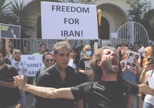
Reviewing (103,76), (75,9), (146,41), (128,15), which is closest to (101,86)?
(103,76)

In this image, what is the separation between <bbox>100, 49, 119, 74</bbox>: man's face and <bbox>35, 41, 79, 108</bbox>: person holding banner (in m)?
0.97

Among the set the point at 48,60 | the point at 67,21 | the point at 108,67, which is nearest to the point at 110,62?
the point at 108,67

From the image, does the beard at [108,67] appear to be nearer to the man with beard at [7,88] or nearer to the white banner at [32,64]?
the man with beard at [7,88]

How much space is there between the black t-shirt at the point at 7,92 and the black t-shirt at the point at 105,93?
1.91 m

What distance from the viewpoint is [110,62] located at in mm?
2820

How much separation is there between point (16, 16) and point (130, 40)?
5.16m

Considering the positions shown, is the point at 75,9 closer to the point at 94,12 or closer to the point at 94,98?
the point at 94,12

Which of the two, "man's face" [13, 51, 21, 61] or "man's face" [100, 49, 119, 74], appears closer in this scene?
"man's face" [100, 49, 119, 74]

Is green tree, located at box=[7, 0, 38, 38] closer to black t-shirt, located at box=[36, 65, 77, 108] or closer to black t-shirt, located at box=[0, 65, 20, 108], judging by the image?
black t-shirt, located at box=[0, 65, 20, 108]

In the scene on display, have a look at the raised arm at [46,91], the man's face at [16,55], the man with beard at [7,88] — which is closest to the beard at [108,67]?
the raised arm at [46,91]

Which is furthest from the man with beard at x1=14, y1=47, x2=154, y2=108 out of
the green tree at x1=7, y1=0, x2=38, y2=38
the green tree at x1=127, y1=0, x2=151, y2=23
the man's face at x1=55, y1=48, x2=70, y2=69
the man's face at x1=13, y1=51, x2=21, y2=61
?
the green tree at x1=127, y1=0, x2=151, y2=23

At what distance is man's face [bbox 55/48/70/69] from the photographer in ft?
12.6

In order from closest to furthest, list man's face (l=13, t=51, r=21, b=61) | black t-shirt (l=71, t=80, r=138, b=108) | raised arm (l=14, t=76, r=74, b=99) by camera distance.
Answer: black t-shirt (l=71, t=80, r=138, b=108)
raised arm (l=14, t=76, r=74, b=99)
man's face (l=13, t=51, r=21, b=61)

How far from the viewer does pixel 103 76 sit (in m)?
2.90
